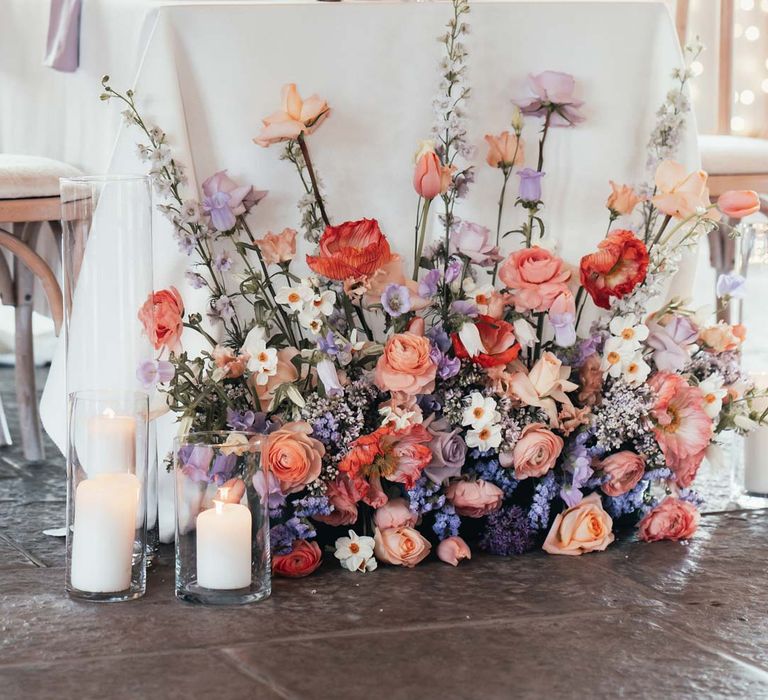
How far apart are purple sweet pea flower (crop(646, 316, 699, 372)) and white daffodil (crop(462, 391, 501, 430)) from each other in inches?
11.3

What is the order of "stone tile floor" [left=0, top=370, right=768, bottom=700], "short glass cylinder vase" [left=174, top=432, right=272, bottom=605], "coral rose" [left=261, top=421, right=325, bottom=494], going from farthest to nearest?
1. "coral rose" [left=261, top=421, right=325, bottom=494]
2. "short glass cylinder vase" [left=174, top=432, right=272, bottom=605]
3. "stone tile floor" [left=0, top=370, right=768, bottom=700]

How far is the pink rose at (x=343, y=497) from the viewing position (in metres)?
1.69

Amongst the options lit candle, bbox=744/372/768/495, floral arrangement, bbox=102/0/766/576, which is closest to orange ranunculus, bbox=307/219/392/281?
floral arrangement, bbox=102/0/766/576

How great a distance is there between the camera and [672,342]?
184 cm

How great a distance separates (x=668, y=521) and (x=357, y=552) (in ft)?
1.53

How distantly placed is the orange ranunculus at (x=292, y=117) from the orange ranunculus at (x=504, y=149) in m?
0.25

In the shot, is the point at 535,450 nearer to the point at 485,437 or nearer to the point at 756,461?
Result: the point at 485,437

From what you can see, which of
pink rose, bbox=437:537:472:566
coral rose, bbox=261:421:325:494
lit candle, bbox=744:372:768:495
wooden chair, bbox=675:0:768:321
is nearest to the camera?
coral rose, bbox=261:421:325:494

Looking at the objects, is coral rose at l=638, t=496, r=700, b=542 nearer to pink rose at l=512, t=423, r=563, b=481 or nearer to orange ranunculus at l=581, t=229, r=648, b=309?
pink rose at l=512, t=423, r=563, b=481

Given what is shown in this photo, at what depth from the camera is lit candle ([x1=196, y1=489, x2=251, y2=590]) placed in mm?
1528

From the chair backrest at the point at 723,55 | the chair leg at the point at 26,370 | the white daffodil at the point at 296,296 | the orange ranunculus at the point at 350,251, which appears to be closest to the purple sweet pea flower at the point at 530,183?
the orange ranunculus at the point at 350,251

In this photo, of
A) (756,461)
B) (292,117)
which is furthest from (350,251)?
(756,461)

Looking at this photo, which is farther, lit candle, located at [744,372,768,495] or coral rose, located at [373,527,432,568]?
lit candle, located at [744,372,768,495]

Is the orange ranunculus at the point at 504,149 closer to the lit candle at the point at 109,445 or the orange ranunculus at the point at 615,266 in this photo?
the orange ranunculus at the point at 615,266
